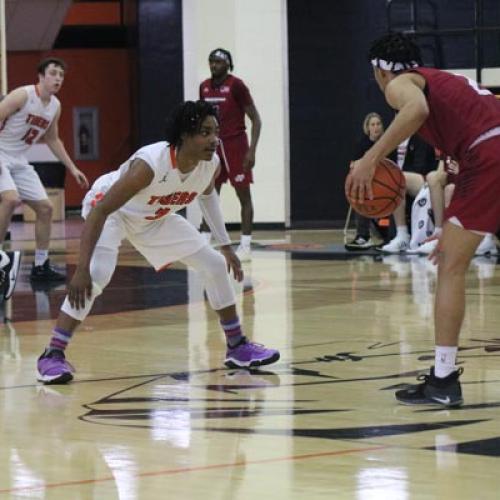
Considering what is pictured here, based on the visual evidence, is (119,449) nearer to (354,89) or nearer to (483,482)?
(483,482)

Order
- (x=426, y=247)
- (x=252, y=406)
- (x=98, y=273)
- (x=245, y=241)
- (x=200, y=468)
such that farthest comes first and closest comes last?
(x=426, y=247)
(x=245, y=241)
(x=98, y=273)
(x=252, y=406)
(x=200, y=468)

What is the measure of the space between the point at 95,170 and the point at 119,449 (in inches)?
816

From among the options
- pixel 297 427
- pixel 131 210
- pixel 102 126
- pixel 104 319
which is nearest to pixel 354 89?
pixel 102 126

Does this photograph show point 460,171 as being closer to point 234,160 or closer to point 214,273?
point 214,273

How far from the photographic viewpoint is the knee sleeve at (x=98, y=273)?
636 centimetres

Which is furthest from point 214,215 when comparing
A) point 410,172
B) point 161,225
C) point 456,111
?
point 410,172

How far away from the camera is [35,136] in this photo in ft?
37.2

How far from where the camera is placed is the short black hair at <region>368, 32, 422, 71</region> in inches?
226

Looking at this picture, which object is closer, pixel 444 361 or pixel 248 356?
pixel 444 361

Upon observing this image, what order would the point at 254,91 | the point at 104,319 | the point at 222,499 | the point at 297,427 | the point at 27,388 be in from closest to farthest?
the point at 222,499 < the point at 297,427 < the point at 27,388 < the point at 104,319 < the point at 254,91

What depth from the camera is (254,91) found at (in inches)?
706

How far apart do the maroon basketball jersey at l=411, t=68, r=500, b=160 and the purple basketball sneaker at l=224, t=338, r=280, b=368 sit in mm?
1519

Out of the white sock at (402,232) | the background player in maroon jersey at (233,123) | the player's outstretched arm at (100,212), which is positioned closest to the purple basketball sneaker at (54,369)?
the player's outstretched arm at (100,212)

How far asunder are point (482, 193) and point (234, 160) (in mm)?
7928
